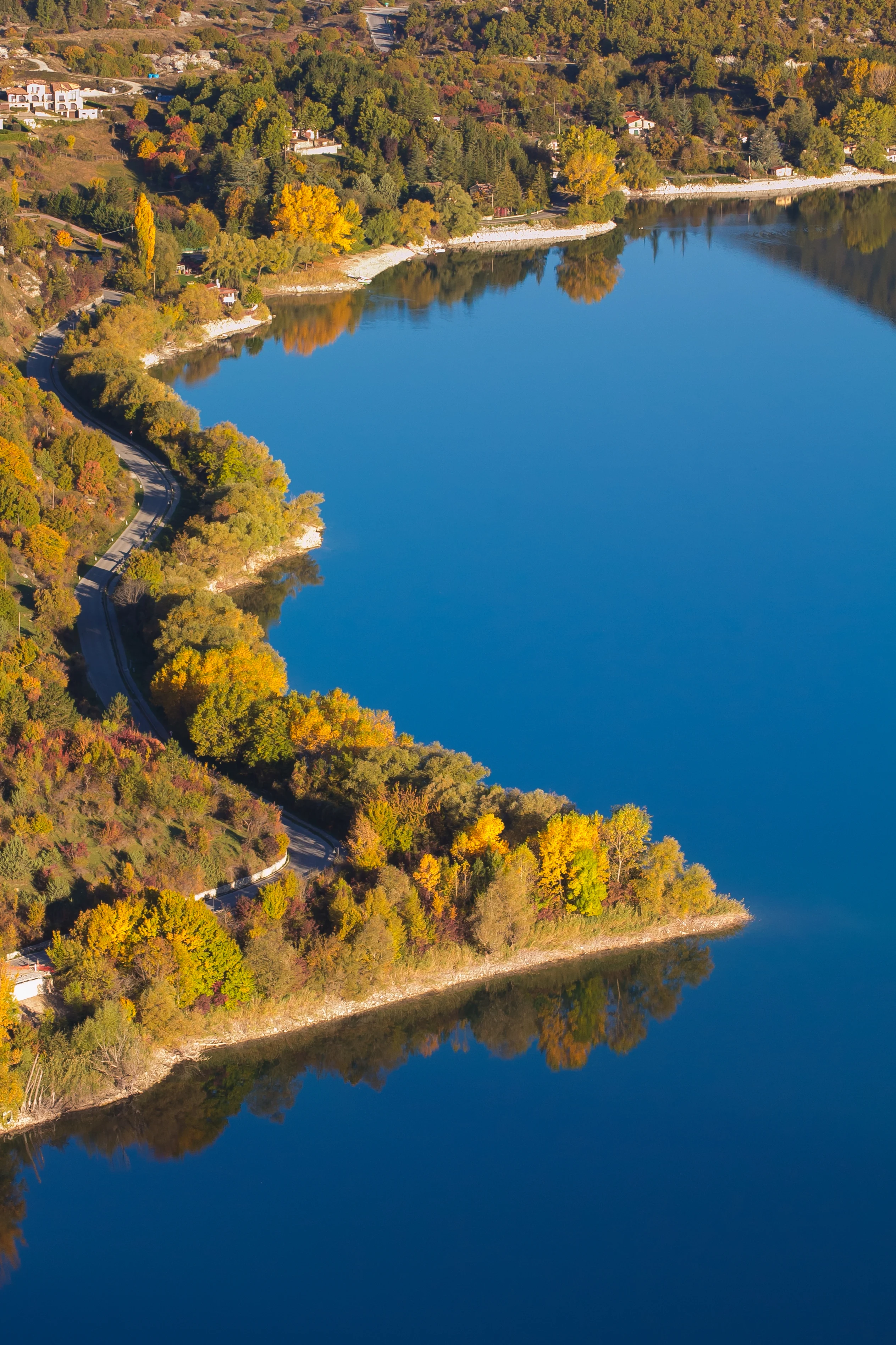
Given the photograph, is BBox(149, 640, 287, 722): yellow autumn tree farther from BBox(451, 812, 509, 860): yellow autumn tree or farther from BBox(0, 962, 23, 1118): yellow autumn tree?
BBox(0, 962, 23, 1118): yellow autumn tree

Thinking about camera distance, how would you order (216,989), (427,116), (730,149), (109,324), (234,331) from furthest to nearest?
(730,149) < (427,116) < (234,331) < (109,324) < (216,989)

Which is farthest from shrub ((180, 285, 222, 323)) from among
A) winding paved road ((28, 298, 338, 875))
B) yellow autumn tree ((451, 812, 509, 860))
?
yellow autumn tree ((451, 812, 509, 860))

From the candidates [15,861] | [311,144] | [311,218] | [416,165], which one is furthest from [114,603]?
[311,144]

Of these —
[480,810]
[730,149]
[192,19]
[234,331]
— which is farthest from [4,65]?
[480,810]

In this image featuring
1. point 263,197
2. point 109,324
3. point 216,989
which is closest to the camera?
point 216,989

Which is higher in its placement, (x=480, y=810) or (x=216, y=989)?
(x=480, y=810)

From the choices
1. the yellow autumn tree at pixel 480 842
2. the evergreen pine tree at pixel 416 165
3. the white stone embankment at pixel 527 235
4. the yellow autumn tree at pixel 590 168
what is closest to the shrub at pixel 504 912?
the yellow autumn tree at pixel 480 842

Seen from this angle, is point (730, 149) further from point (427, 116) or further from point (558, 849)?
point (558, 849)
